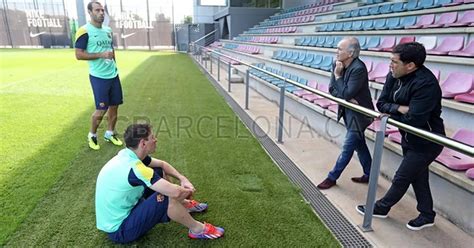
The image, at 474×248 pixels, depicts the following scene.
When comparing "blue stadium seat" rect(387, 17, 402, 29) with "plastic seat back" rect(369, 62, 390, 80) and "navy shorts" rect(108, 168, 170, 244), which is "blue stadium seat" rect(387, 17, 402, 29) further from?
"navy shorts" rect(108, 168, 170, 244)

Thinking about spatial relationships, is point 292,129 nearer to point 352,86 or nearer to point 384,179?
point 384,179

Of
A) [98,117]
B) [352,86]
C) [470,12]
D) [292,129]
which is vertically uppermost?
[470,12]

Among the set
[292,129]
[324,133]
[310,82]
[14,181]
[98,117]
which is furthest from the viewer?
[310,82]

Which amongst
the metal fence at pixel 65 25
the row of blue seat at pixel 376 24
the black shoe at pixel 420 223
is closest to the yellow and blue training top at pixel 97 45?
the black shoe at pixel 420 223

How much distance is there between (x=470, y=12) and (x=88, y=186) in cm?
527

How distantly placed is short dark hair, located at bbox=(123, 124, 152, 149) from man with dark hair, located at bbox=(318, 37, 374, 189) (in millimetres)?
1809

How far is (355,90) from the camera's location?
2.92 m

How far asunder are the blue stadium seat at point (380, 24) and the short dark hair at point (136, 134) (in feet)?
18.0

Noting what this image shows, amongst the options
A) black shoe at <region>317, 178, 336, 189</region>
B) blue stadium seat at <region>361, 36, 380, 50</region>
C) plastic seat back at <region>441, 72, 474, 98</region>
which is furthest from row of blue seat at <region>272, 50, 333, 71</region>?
black shoe at <region>317, 178, 336, 189</region>

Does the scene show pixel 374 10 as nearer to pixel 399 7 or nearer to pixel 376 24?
pixel 399 7

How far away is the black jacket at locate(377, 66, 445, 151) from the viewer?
225 centimetres

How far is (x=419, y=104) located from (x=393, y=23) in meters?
4.51

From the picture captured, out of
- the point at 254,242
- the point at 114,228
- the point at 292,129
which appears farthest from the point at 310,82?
the point at 114,228

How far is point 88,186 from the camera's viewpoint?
3225 millimetres
